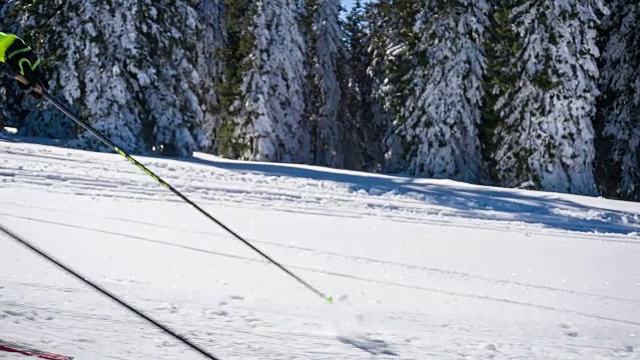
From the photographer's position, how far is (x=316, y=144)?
40531 millimetres

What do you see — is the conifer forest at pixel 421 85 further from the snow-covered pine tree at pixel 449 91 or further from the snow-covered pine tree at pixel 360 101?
the snow-covered pine tree at pixel 360 101

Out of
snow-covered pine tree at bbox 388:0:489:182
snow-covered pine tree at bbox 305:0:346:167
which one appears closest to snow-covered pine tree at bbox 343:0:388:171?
snow-covered pine tree at bbox 305:0:346:167

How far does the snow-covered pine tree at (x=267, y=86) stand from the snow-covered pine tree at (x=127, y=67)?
6578 mm

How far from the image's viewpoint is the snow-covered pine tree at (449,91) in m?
25.3

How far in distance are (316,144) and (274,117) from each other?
8440 mm

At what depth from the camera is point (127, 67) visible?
23.1 m

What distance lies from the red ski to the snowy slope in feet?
0.35

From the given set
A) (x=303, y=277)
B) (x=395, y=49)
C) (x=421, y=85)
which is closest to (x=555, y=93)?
(x=421, y=85)

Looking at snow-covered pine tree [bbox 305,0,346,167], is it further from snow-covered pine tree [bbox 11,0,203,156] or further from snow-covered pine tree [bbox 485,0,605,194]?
snow-covered pine tree [bbox 485,0,605,194]

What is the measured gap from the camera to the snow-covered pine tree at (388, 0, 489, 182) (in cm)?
2533

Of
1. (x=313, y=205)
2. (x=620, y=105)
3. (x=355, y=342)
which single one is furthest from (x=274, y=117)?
(x=355, y=342)

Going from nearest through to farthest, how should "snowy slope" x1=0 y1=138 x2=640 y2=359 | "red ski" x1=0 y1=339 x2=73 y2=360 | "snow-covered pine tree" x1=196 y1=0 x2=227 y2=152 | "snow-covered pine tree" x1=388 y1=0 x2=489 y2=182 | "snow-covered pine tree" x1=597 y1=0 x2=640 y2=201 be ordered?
"red ski" x1=0 y1=339 x2=73 y2=360 → "snowy slope" x1=0 y1=138 x2=640 y2=359 → "snow-covered pine tree" x1=597 y1=0 x2=640 y2=201 → "snow-covered pine tree" x1=388 y1=0 x2=489 y2=182 → "snow-covered pine tree" x1=196 y1=0 x2=227 y2=152

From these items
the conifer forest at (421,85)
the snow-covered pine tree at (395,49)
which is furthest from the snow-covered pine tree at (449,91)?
the snow-covered pine tree at (395,49)

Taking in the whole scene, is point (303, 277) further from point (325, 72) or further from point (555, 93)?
point (325, 72)
